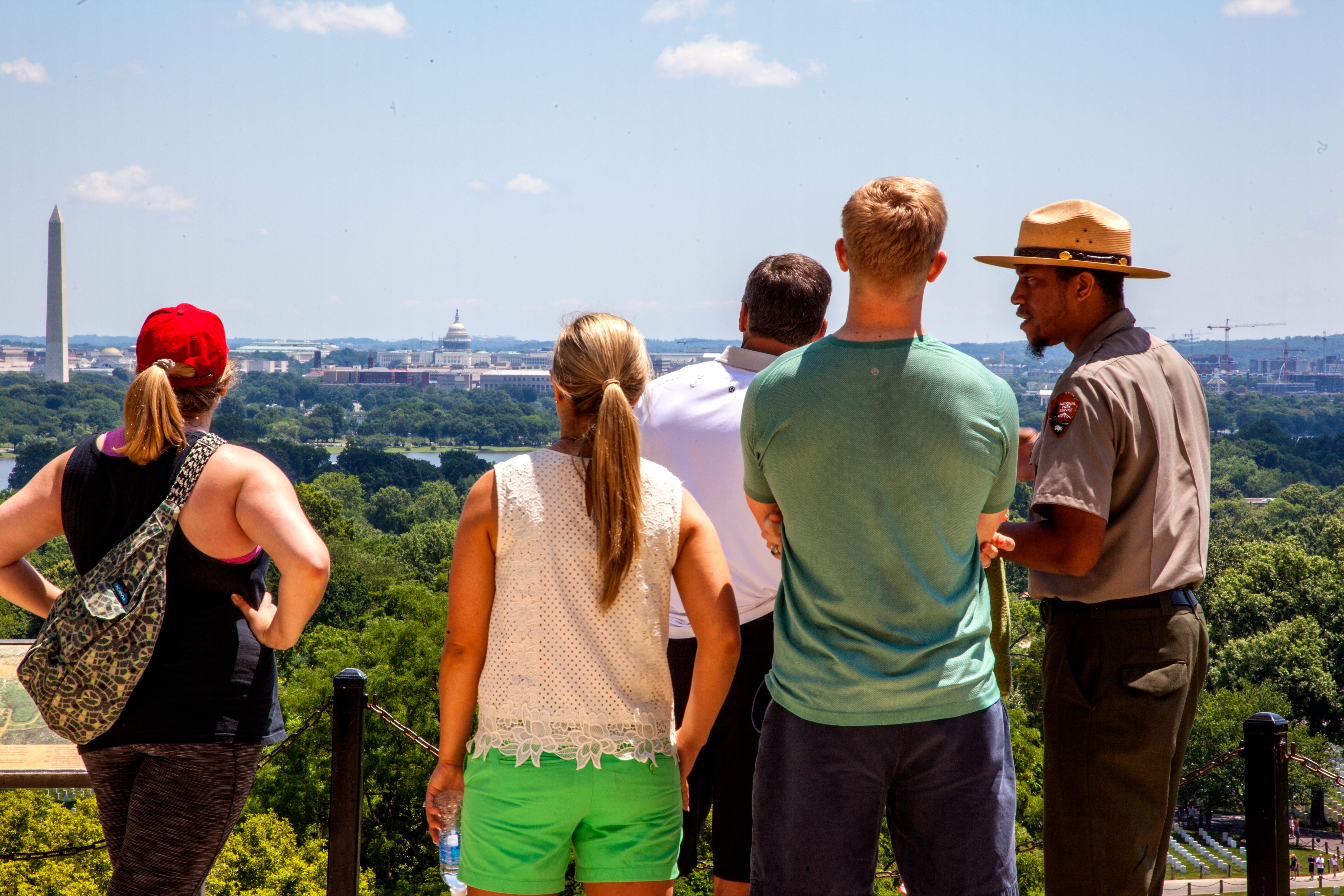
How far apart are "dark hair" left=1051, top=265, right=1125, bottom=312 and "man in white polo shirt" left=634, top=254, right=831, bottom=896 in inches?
22.8

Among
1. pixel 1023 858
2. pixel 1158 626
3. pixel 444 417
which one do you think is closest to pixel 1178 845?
pixel 1023 858

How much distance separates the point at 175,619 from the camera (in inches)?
88.4

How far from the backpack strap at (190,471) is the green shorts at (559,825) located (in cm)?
79

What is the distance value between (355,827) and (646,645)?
1.53m

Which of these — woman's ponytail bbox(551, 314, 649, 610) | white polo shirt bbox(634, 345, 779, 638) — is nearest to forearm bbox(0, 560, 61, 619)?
woman's ponytail bbox(551, 314, 649, 610)

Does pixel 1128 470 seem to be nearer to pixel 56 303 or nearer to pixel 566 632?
pixel 566 632

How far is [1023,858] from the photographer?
1831 cm

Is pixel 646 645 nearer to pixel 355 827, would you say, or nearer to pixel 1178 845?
pixel 355 827

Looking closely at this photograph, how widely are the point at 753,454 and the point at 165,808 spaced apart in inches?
53.5

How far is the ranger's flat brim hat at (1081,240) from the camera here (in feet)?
8.93

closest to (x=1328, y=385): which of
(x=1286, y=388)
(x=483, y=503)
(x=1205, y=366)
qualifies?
(x=1286, y=388)

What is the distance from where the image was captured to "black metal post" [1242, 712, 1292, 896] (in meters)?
3.10

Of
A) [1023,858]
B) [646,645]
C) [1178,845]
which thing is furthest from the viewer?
[1178,845]

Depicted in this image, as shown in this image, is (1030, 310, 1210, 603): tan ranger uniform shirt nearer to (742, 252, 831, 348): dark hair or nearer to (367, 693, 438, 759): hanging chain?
(742, 252, 831, 348): dark hair
